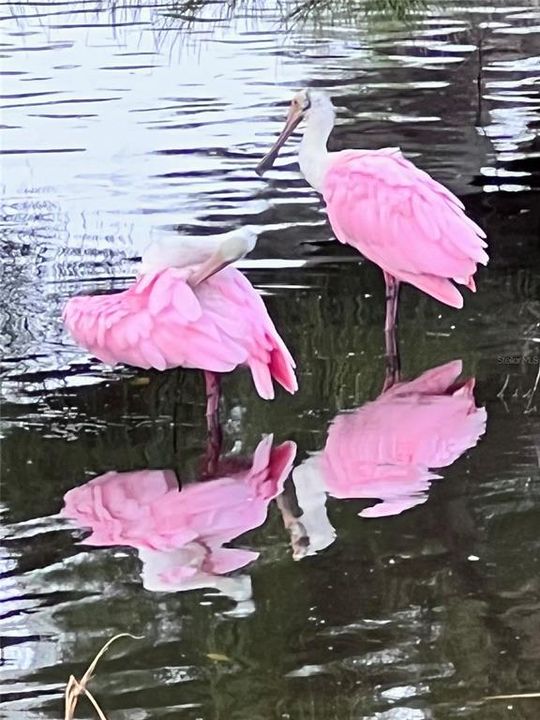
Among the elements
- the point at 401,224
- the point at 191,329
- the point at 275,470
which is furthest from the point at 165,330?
the point at 401,224

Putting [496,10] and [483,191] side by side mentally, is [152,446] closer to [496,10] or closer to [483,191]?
[483,191]

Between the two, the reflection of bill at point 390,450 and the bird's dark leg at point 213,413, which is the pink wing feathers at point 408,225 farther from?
the bird's dark leg at point 213,413

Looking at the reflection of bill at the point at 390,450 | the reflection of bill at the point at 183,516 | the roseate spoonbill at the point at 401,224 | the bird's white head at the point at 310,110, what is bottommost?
the reflection of bill at the point at 183,516

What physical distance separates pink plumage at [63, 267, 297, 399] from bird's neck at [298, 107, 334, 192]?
1558 millimetres

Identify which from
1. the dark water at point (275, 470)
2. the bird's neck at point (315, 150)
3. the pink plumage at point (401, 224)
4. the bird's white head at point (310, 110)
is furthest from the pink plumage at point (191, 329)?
the bird's white head at point (310, 110)

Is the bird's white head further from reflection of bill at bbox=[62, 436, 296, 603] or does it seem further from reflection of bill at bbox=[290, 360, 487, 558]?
reflection of bill at bbox=[62, 436, 296, 603]

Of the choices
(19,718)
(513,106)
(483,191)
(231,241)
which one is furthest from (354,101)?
(19,718)

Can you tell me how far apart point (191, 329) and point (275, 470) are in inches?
24.8

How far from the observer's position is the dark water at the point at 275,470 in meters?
3.96

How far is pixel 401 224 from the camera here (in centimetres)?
656

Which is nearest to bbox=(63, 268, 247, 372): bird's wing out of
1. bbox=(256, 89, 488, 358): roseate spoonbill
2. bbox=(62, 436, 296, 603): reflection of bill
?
bbox=(62, 436, 296, 603): reflection of bill

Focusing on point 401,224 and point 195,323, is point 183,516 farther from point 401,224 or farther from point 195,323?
point 401,224

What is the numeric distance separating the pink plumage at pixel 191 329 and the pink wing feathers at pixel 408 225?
120 centimetres

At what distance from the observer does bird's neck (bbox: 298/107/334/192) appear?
6988 mm
